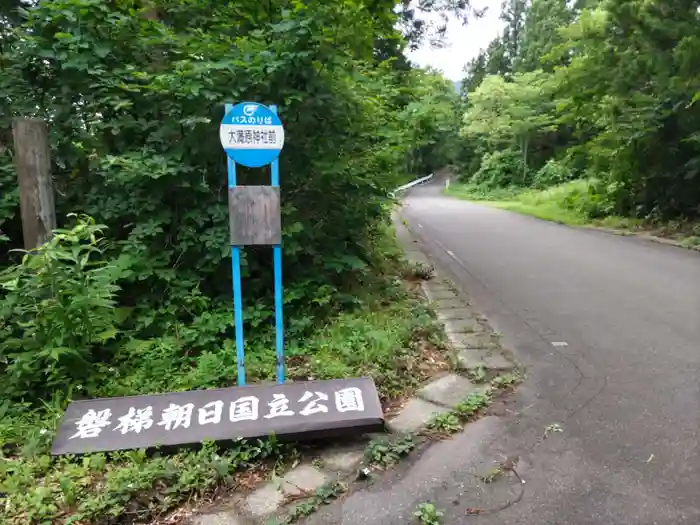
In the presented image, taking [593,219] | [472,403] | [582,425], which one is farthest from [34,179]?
[593,219]

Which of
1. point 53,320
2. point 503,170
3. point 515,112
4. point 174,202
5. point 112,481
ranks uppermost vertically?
point 515,112

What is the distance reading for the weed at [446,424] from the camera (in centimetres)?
328

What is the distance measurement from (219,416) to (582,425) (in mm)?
2288

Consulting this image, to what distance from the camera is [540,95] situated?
110 ft

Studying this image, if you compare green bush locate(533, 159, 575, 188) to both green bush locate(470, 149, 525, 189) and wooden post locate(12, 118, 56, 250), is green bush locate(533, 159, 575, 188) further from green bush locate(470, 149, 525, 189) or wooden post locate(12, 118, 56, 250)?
wooden post locate(12, 118, 56, 250)

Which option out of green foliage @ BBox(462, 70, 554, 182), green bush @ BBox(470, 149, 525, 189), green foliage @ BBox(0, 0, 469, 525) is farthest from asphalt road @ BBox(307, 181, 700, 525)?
green bush @ BBox(470, 149, 525, 189)

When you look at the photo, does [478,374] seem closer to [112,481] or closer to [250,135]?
[250,135]

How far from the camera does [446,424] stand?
3316 millimetres

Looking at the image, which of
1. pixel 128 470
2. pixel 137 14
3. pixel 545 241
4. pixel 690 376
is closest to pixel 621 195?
pixel 545 241

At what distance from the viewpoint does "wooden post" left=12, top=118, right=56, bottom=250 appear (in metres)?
3.93

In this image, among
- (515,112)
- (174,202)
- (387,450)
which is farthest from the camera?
(515,112)

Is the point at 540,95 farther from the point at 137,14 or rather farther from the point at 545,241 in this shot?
the point at 137,14

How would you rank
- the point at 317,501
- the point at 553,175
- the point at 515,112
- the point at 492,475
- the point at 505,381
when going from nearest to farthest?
the point at 317,501
the point at 492,475
the point at 505,381
the point at 553,175
the point at 515,112

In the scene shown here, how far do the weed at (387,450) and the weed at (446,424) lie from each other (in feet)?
0.74
